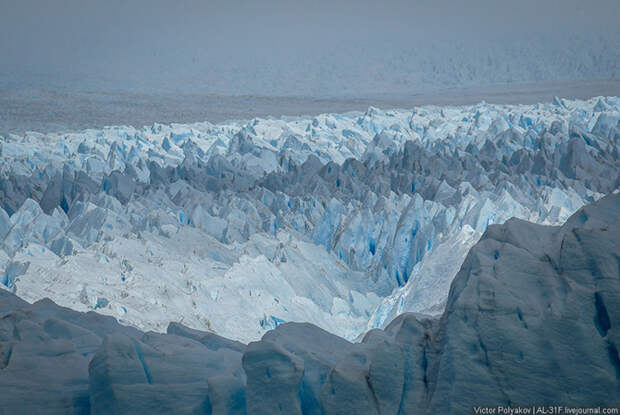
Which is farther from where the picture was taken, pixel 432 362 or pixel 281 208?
pixel 281 208

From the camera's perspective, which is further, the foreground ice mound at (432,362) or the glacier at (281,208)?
the glacier at (281,208)

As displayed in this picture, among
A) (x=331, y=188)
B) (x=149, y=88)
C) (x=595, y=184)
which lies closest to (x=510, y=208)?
(x=595, y=184)

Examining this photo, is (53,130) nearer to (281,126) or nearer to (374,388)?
(281,126)

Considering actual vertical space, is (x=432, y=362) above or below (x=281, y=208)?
above

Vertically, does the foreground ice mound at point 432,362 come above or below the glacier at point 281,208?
above
